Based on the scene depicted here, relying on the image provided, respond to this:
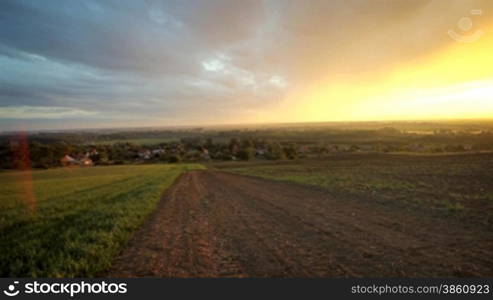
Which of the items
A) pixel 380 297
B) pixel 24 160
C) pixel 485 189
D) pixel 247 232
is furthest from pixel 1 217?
pixel 24 160

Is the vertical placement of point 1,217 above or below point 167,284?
below

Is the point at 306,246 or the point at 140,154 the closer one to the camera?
the point at 306,246

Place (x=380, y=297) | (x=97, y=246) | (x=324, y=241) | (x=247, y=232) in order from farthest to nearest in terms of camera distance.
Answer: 1. (x=247, y=232)
2. (x=324, y=241)
3. (x=97, y=246)
4. (x=380, y=297)

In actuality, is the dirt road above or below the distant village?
above

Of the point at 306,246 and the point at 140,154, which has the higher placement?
the point at 306,246

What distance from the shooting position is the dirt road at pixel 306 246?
455 cm

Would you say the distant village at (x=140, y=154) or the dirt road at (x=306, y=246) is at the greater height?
the dirt road at (x=306, y=246)

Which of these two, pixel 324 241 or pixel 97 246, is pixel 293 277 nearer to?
pixel 324 241

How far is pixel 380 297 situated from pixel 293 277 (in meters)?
1.63

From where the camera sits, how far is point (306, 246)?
5.80 m

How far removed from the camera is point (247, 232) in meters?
7.13

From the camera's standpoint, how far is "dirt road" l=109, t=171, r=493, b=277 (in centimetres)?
455

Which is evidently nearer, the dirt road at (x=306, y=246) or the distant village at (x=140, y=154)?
the dirt road at (x=306, y=246)

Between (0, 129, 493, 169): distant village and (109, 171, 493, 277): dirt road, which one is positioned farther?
(0, 129, 493, 169): distant village
